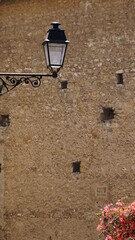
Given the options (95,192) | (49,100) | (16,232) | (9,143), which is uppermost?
(49,100)

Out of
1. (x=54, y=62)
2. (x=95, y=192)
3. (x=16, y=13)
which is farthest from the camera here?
(x=16, y=13)

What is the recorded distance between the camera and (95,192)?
10.6 metres

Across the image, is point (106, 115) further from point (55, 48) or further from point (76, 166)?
point (55, 48)

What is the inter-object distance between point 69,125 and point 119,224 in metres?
3.62

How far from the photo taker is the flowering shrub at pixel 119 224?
7.45 meters

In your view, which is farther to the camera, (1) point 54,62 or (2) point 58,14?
(2) point 58,14

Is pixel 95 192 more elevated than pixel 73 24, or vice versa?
pixel 73 24

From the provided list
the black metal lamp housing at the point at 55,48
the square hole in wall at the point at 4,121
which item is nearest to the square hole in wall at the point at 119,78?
the square hole in wall at the point at 4,121

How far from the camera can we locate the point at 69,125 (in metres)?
10.9

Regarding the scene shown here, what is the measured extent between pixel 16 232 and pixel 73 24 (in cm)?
417

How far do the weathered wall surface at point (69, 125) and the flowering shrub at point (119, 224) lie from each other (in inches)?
105

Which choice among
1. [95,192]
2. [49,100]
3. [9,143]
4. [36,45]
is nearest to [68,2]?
[36,45]

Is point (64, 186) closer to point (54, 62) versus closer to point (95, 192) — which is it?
point (95, 192)

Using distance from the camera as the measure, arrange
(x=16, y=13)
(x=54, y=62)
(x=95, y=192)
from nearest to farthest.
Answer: (x=54, y=62), (x=95, y=192), (x=16, y=13)
